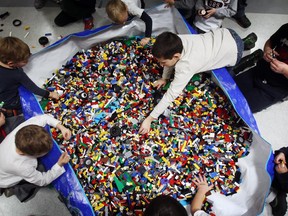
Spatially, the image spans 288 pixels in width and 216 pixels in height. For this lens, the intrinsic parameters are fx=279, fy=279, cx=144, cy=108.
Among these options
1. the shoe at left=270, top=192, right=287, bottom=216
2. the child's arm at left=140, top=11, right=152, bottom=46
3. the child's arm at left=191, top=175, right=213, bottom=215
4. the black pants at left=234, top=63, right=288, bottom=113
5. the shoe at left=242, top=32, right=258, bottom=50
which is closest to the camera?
the child's arm at left=191, top=175, right=213, bottom=215

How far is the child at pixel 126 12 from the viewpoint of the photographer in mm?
1897

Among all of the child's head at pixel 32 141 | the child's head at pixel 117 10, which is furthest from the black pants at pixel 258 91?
the child's head at pixel 32 141

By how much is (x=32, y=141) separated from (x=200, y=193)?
95 cm

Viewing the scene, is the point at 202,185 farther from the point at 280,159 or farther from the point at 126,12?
the point at 126,12

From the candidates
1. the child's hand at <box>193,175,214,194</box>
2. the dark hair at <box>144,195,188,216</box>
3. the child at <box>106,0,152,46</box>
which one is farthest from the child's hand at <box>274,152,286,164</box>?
the child at <box>106,0,152,46</box>

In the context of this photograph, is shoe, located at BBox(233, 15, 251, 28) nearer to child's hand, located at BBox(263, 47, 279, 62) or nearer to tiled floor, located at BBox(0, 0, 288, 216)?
tiled floor, located at BBox(0, 0, 288, 216)

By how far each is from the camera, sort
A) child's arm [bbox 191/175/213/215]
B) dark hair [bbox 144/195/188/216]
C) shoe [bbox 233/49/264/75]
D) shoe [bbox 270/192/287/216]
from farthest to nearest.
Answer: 1. shoe [bbox 233/49/264/75]
2. shoe [bbox 270/192/287/216]
3. child's arm [bbox 191/175/213/215]
4. dark hair [bbox 144/195/188/216]

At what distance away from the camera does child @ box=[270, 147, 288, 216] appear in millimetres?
1542

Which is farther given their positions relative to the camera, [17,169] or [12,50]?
[12,50]

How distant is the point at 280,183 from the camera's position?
1560 millimetres

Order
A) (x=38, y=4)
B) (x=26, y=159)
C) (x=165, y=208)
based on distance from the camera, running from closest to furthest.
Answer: (x=165, y=208) → (x=26, y=159) → (x=38, y=4)

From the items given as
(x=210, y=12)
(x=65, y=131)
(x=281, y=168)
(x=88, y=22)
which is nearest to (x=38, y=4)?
(x=88, y=22)

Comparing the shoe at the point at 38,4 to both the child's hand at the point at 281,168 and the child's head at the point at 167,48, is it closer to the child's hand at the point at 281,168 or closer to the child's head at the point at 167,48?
the child's head at the point at 167,48

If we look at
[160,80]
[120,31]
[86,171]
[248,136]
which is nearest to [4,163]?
[86,171]
